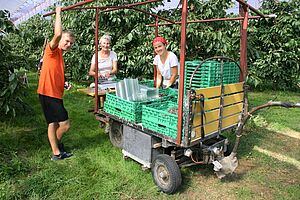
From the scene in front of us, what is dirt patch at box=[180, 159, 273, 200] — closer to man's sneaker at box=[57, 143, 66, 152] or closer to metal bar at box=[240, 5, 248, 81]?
metal bar at box=[240, 5, 248, 81]

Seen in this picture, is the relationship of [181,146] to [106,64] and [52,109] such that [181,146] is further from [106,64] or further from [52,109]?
[106,64]

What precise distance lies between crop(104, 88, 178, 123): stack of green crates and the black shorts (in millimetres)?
638

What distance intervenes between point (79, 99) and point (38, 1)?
11179mm

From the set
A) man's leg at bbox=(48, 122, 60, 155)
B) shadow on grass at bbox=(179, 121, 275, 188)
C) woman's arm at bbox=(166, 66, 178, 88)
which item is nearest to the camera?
shadow on grass at bbox=(179, 121, 275, 188)

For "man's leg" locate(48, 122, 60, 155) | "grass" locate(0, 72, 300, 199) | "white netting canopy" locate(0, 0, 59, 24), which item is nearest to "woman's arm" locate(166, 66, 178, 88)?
"grass" locate(0, 72, 300, 199)

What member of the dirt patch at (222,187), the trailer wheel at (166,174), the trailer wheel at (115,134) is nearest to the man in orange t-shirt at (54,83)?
the trailer wheel at (115,134)

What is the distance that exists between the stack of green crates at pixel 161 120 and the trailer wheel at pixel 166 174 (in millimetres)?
282

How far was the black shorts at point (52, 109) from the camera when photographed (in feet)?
12.0

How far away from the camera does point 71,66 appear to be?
9.31 m

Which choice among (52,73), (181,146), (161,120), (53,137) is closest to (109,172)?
(53,137)

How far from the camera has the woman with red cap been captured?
4121mm

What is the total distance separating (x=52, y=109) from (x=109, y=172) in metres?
1.08

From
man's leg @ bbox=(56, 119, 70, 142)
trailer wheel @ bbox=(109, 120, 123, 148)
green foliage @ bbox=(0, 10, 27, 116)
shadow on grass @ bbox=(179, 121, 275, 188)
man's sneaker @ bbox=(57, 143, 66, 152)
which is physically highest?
green foliage @ bbox=(0, 10, 27, 116)

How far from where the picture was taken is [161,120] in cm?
314
